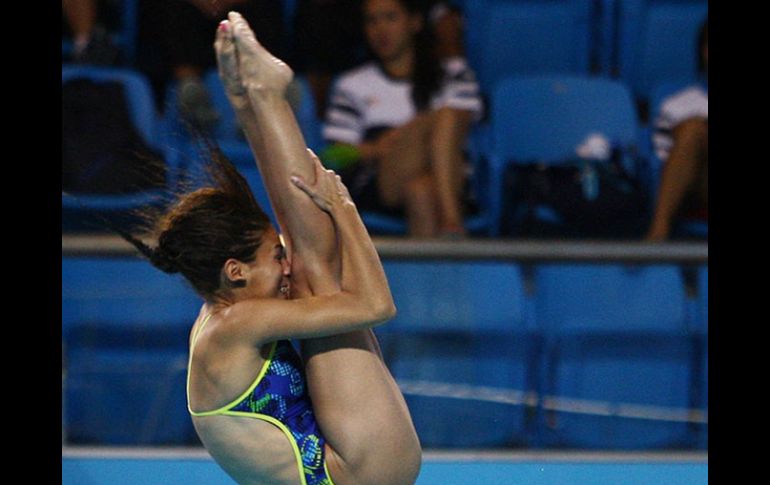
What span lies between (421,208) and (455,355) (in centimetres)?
73

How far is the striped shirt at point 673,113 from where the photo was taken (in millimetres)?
4438

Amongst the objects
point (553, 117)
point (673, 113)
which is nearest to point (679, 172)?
point (673, 113)

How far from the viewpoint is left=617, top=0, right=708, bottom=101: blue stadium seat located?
4.90 meters

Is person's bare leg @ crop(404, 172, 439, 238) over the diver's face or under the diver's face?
under

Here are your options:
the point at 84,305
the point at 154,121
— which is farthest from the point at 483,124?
the point at 84,305

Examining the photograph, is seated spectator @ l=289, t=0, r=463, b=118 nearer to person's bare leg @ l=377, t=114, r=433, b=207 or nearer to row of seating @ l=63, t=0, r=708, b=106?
row of seating @ l=63, t=0, r=708, b=106

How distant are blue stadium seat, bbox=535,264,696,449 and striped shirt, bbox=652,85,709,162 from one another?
89 cm

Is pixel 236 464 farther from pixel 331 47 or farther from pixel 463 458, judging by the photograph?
pixel 331 47

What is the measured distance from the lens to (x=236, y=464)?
8.21ft

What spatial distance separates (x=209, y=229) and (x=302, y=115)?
2.07m

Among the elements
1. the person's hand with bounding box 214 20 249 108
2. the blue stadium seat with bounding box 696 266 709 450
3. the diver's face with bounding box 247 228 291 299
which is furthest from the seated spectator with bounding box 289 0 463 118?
the diver's face with bounding box 247 228 291 299

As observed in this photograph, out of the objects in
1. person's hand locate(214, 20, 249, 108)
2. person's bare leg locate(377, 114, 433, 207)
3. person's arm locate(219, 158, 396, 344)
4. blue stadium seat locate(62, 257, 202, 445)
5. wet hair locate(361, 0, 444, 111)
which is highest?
person's hand locate(214, 20, 249, 108)

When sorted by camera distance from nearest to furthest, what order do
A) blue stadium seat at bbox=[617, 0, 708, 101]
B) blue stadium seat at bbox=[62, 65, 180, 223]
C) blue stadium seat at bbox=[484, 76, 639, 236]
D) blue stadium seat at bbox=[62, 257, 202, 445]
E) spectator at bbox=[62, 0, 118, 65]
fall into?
1. blue stadium seat at bbox=[62, 257, 202, 445]
2. blue stadium seat at bbox=[62, 65, 180, 223]
3. blue stadium seat at bbox=[484, 76, 639, 236]
4. spectator at bbox=[62, 0, 118, 65]
5. blue stadium seat at bbox=[617, 0, 708, 101]

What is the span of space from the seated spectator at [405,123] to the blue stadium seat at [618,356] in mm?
536
